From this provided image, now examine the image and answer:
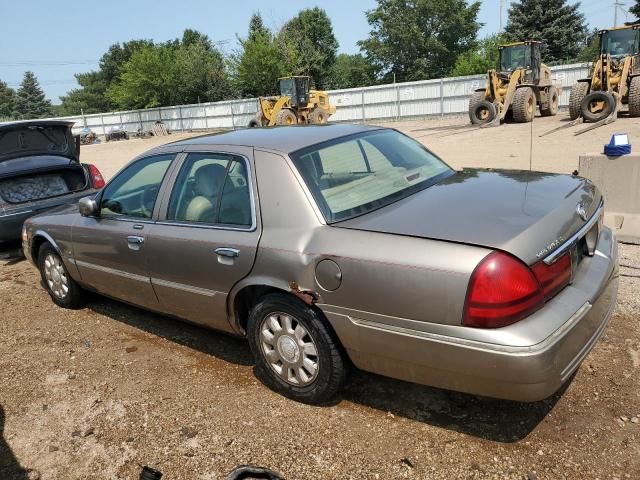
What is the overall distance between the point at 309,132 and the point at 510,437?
2.25 m

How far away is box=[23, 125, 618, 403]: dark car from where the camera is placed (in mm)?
2416

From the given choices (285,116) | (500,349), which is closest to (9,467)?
(500,349)

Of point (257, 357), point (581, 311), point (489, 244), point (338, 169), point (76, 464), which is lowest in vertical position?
point (76, 464)

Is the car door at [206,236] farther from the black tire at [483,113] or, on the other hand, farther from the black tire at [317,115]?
the black tire at [317,115]

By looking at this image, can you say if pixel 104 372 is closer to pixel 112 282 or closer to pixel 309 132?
pixel 112 282

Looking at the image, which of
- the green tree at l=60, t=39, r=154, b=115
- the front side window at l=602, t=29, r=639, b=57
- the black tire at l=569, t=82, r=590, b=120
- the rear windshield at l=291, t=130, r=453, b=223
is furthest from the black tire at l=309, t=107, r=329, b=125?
the green tree at l=60, t=39, r=154, b=115

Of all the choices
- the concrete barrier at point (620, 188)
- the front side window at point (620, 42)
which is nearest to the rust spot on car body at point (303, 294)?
the concrete barrier at point (620, 188)

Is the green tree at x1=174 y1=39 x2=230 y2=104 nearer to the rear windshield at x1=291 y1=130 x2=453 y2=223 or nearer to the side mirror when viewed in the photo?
the side mirror

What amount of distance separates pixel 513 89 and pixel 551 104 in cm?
358

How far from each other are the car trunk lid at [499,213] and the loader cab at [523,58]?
20053mm

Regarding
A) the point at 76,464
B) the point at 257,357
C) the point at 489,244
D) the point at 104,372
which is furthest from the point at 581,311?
the point at 104,372

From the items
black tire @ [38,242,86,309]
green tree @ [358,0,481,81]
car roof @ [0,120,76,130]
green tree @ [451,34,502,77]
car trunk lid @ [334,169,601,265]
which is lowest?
black tire @ [38,242,86,309]

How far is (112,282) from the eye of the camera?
430 cm

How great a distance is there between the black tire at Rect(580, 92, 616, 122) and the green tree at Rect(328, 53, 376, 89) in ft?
139
